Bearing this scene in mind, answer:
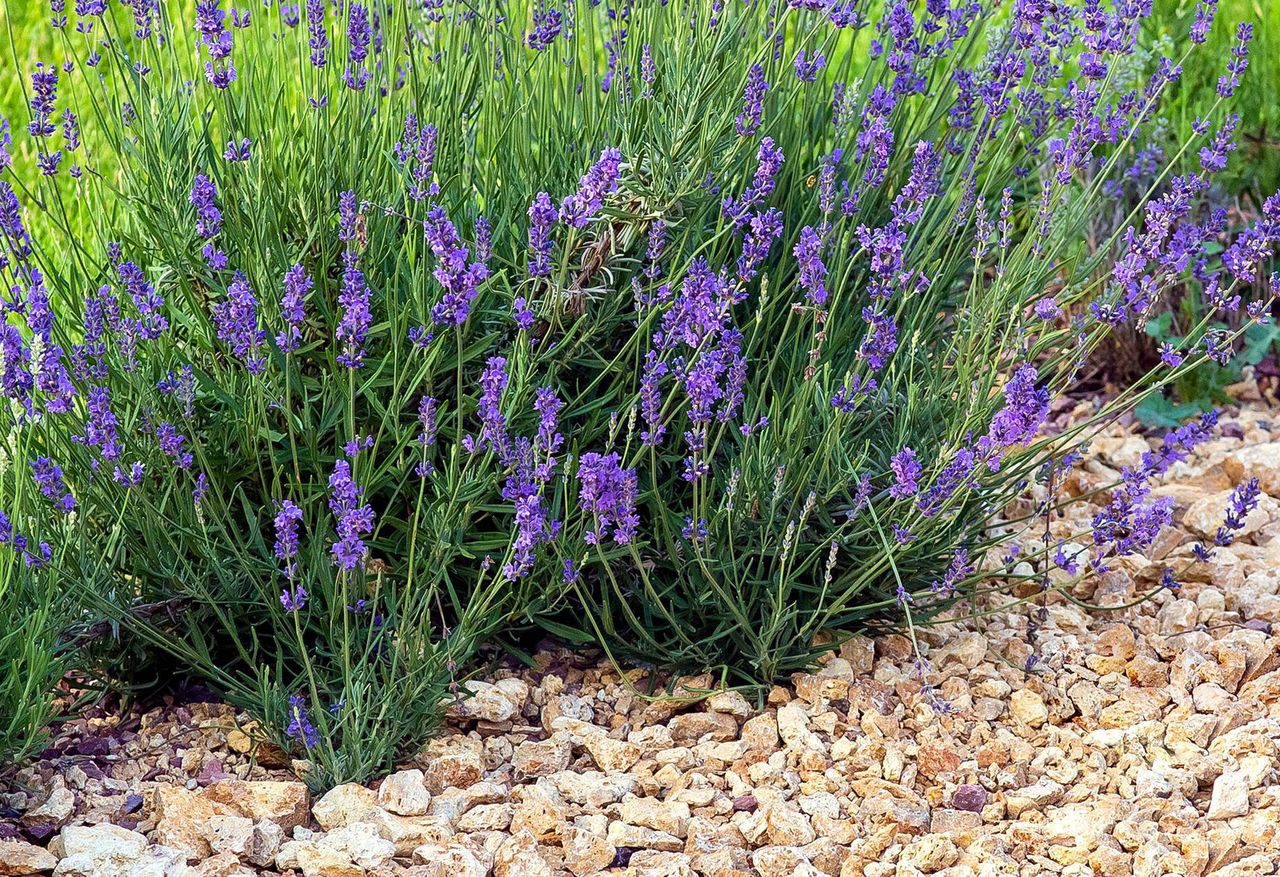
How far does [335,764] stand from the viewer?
2393mm

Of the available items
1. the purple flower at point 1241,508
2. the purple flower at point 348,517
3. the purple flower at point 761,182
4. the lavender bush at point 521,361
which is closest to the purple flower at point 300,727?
the lavender bush at point 521,361

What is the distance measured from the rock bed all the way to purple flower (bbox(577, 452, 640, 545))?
0.40 metres

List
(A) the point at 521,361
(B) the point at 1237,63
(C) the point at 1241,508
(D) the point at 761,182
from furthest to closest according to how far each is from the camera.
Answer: (B) the point at 1237,63 < (C) the point at 1241,508 < (D) the point at 761,182 < (A) the point at 521,361

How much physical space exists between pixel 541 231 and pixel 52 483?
3.18 ft

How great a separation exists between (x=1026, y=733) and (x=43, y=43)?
459 centimetres

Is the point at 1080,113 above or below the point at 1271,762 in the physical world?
above

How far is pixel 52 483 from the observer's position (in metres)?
2.40

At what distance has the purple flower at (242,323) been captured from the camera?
2.18 m

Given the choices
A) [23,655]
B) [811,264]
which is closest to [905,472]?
[811,264]

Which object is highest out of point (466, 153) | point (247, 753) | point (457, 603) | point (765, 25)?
point (765, 25)

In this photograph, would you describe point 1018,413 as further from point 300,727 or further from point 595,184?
point 300,727

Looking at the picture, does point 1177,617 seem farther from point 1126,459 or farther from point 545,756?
point 545,756

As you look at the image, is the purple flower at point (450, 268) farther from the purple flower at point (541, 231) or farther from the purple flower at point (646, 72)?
the purple flower at point (646, 72)

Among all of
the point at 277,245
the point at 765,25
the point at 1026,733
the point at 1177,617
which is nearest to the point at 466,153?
the point at 277,245
